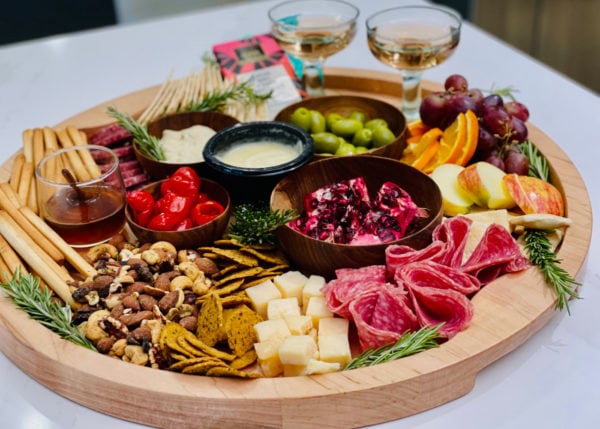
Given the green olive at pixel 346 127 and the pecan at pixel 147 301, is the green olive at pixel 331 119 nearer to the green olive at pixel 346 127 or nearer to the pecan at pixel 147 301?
the green olive at pixel 346 127

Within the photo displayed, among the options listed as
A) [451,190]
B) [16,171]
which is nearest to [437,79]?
[451,190]

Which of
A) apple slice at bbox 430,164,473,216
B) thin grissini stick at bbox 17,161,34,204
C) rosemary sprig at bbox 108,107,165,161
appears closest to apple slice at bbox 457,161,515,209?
apple slice at bbox 430,164,473,216

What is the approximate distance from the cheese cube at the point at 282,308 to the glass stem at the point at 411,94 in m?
0.91

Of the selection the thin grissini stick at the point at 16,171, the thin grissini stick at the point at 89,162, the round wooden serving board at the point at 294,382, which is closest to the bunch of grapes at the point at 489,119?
the round wooden serving board at the point at 294,382

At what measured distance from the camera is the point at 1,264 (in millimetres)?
1589

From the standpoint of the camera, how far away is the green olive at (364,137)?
1919 mm

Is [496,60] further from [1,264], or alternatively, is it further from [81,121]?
[1,264]

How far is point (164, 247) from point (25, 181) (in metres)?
0.52

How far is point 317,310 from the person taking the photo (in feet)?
4.62

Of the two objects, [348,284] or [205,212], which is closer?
[348,284]

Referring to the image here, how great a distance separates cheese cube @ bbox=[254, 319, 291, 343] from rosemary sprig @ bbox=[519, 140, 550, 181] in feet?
2.71

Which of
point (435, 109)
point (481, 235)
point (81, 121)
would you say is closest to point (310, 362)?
point (481, 235)

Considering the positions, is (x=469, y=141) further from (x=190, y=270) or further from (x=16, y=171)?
(x=16, y=171)

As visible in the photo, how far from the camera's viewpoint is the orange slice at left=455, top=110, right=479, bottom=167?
180 cm
